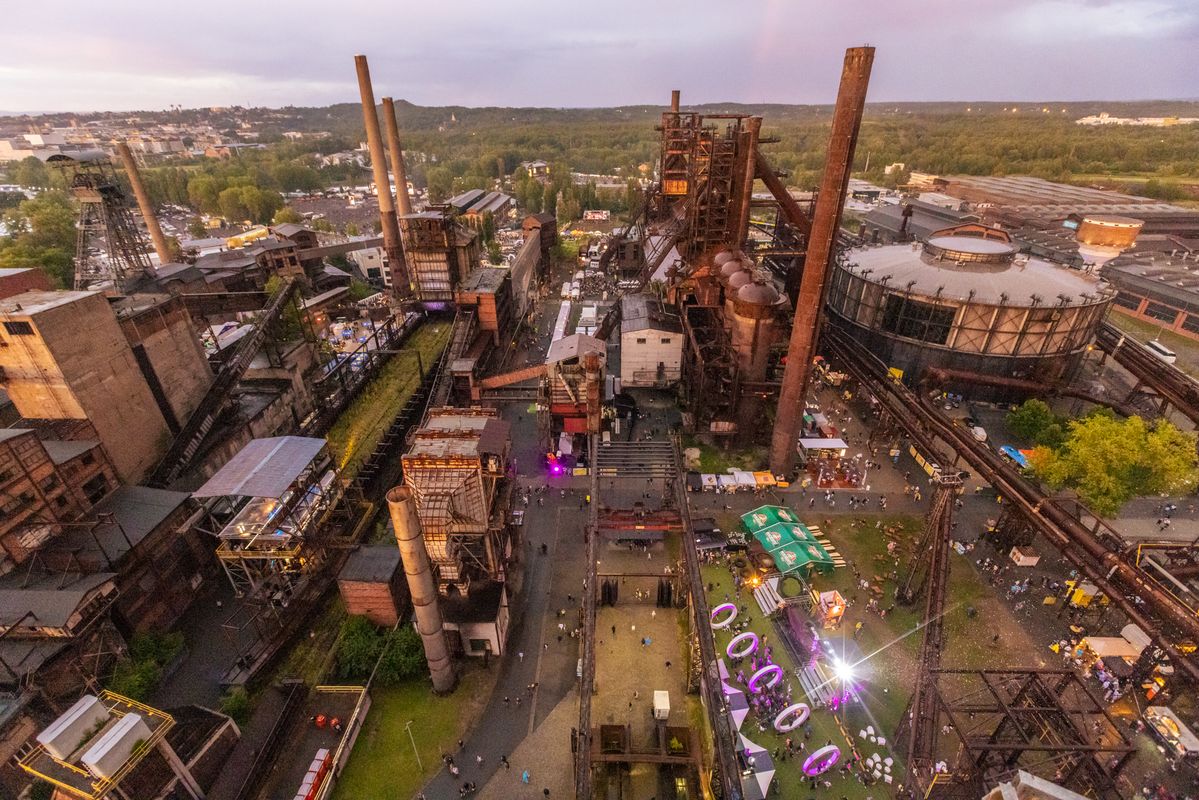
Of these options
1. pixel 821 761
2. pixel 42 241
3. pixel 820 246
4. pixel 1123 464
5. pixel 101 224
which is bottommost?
pixel 821 761

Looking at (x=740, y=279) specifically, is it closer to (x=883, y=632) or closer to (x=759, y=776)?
(x=883, y=632)

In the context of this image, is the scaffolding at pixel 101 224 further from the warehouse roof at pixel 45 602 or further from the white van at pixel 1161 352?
the white van at pixel 1161 352

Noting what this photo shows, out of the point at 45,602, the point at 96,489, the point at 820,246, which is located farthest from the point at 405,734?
the point at 820,246

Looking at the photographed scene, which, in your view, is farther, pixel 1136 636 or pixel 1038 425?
pixel 1038 425

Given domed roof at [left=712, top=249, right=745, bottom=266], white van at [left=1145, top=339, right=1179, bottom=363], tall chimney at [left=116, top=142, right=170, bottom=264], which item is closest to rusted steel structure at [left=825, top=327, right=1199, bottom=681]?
domed roof at [left=712, top=249, right=745, bottom=266]

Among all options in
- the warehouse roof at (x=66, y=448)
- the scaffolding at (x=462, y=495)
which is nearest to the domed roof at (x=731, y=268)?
the scaffolding at (x=462, y=495)

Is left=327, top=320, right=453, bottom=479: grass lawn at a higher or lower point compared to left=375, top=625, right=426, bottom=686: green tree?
higher

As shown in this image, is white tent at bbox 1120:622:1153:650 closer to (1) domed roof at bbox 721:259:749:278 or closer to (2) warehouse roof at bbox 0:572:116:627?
(1) domed roof at bbox 721:259:749:278
